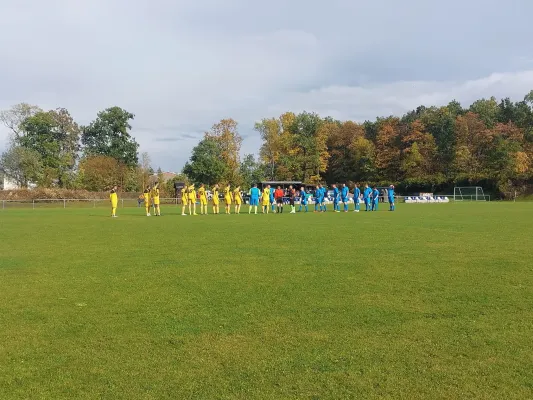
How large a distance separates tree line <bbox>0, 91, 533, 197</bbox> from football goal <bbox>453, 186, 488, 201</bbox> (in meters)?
1.92

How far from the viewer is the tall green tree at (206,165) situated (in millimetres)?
63281

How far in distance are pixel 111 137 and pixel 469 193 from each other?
55.6 metres

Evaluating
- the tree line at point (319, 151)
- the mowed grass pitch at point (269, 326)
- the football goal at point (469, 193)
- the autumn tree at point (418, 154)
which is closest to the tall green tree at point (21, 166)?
the tree line at point (319, 151)

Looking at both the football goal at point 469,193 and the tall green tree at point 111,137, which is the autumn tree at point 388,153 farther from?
the tall green tree at point 111,137

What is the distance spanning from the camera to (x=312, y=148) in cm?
7344

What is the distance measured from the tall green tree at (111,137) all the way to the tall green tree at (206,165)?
761 inches

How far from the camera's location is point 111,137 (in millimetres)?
80125

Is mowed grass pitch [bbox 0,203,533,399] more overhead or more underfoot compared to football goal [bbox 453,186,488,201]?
more underfoot

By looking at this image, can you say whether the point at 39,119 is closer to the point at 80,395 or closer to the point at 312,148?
the point at 312,148

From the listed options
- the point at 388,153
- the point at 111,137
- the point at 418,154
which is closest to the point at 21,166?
the point at 111,137

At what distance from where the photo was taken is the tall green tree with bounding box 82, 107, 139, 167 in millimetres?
79188

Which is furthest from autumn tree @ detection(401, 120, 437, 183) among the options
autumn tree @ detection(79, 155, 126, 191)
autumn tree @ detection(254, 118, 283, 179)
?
autumn tree @ detection(79, 155, 126, 191)

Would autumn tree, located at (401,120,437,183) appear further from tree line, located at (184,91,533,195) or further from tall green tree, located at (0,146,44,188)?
tall green tree, located at (0,146,44,188)

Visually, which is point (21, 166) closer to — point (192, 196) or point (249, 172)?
point (249, 172)
